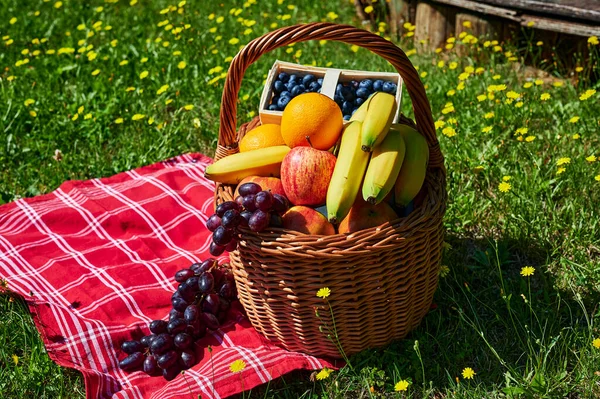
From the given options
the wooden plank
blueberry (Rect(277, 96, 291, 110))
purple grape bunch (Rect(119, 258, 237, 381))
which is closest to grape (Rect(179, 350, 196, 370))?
purple grape bunch (Rect(119, 258, 237, 381))

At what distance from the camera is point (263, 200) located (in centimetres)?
214

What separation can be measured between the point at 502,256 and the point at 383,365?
0.73 m

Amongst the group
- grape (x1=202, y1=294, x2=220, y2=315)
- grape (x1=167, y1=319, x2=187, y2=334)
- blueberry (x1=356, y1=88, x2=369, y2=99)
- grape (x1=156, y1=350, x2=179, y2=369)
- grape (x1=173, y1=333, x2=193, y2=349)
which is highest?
blueberry (x1=356, y1=88, x2=369, y2=99)

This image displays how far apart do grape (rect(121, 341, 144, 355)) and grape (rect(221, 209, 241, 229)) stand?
667 millimetres

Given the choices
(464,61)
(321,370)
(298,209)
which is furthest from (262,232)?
(464,61)

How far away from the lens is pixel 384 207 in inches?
87.6

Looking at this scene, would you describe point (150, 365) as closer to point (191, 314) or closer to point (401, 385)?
point (191, 314)

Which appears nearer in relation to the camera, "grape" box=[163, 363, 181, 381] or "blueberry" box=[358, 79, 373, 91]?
"grape" box=[163, 363, 181, 381]

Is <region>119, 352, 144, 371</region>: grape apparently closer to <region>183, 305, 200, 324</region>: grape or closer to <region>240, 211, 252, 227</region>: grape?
<region>183, 305, 200, 324</region>: grape

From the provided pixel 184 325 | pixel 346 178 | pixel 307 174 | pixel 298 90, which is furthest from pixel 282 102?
pixel 184 325

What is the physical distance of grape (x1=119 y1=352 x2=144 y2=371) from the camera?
2447 millimetres

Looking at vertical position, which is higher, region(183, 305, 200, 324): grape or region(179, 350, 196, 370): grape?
region(183, 305, 200, 324): grape

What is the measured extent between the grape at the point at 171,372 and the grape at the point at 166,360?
18 mm

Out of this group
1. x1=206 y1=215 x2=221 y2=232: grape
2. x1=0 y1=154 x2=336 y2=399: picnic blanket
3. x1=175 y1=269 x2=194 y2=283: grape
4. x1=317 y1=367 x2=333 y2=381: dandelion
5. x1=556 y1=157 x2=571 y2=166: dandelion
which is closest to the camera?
x1=317 y1=367 x2=333 y2=381: dandelion
